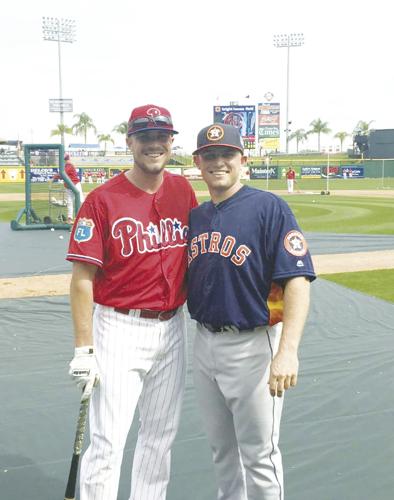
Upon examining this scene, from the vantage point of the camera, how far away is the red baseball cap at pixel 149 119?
2566mm

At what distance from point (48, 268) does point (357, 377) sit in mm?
5884

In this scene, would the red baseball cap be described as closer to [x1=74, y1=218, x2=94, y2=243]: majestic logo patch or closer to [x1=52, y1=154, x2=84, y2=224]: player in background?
[x1=74, y1=218, x2=94, y2=243]: majestic logo patch

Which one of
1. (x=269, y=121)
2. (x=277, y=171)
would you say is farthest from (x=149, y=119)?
(x=269, y=121)

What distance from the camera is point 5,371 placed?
456 cm

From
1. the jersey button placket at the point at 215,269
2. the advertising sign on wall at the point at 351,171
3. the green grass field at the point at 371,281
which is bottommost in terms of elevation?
the green grass field at the point at 371,281

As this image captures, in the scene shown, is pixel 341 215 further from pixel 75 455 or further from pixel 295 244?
pixel 75 455

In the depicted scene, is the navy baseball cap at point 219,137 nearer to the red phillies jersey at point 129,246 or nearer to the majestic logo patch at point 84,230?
the red phillies jersey at point 129,246

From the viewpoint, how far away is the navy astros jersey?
94.3 inches

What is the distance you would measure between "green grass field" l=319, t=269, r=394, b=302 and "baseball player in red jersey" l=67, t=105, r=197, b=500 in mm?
4715

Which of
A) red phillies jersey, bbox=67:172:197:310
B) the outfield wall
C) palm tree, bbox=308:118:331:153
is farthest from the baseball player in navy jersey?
palm tree, bbox=308:118:331:153

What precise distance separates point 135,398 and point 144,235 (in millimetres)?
756

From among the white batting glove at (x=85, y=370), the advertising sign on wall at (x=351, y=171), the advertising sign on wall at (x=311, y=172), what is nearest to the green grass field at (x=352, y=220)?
the white batting glove at (x=85, y=370)

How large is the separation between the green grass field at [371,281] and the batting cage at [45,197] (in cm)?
780

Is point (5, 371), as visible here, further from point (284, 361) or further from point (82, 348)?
point (284, 361)
